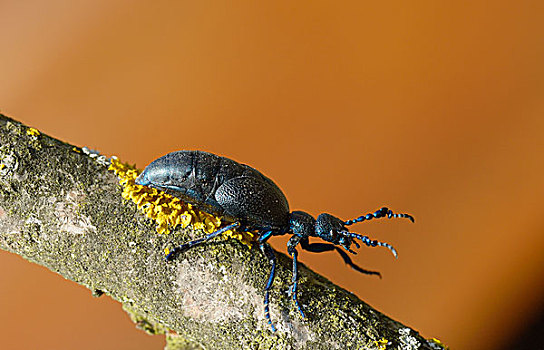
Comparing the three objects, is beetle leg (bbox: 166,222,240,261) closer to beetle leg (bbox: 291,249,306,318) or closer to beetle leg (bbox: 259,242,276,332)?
beetle leg (bbox: 259,242,276,332)

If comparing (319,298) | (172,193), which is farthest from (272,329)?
(172,193)

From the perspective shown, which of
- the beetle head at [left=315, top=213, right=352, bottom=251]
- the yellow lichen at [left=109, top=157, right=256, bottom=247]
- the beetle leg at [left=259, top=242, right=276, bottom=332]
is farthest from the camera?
the beetle head at [left=315, top=213, right=352, bottom=251]

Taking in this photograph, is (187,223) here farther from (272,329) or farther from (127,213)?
(272,329)

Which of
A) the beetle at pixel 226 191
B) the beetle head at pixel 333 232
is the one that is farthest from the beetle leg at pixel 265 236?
the beetle head at pixel 333 232

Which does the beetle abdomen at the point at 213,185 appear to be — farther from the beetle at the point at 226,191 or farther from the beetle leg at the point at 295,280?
the beetle leg at the point at 295,280

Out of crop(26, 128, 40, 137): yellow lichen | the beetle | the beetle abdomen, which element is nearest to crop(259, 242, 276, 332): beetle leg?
the beetle

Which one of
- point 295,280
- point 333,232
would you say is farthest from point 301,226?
point 295,280
